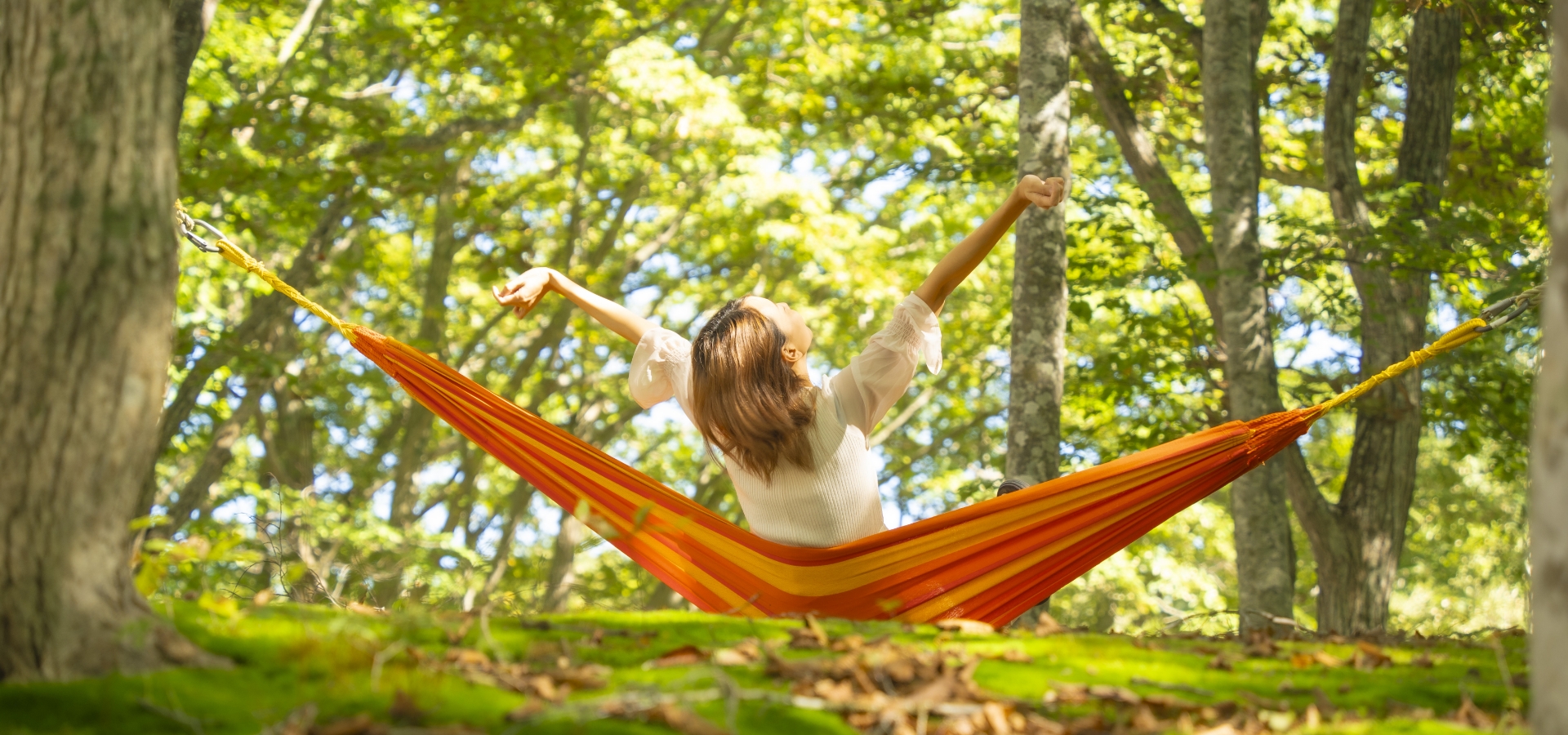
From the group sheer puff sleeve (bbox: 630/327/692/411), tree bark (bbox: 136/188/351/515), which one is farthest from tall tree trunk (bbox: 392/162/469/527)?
sheer puff sleeve (bbox: 630/327/692/411)

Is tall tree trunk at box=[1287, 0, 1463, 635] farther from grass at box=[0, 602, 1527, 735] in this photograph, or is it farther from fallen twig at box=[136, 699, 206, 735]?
fallen twig at box=[136, 699, 206, 735]

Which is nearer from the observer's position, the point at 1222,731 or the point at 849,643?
the point at 1222,731

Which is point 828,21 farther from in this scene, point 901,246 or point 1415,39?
point 1415,39

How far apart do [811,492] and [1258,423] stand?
1.12m

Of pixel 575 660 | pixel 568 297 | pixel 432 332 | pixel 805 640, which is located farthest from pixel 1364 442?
pixel 432 332

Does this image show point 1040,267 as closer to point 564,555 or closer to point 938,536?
point 938,536

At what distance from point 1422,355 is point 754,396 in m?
1.75

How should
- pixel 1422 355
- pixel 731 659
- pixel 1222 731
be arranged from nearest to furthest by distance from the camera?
pixel 1222 731 < pixel 731 659 < pixel 1422 355

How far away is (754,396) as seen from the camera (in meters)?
2.37

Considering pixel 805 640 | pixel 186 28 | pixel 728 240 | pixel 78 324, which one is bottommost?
pixel 805 640

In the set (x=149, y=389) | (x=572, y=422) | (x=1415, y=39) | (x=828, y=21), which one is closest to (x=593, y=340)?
(x=572, y=422)

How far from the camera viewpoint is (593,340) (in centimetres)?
970

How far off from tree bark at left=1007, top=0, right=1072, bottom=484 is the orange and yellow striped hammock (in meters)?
0.93

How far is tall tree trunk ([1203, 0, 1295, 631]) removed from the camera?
4.61 m
